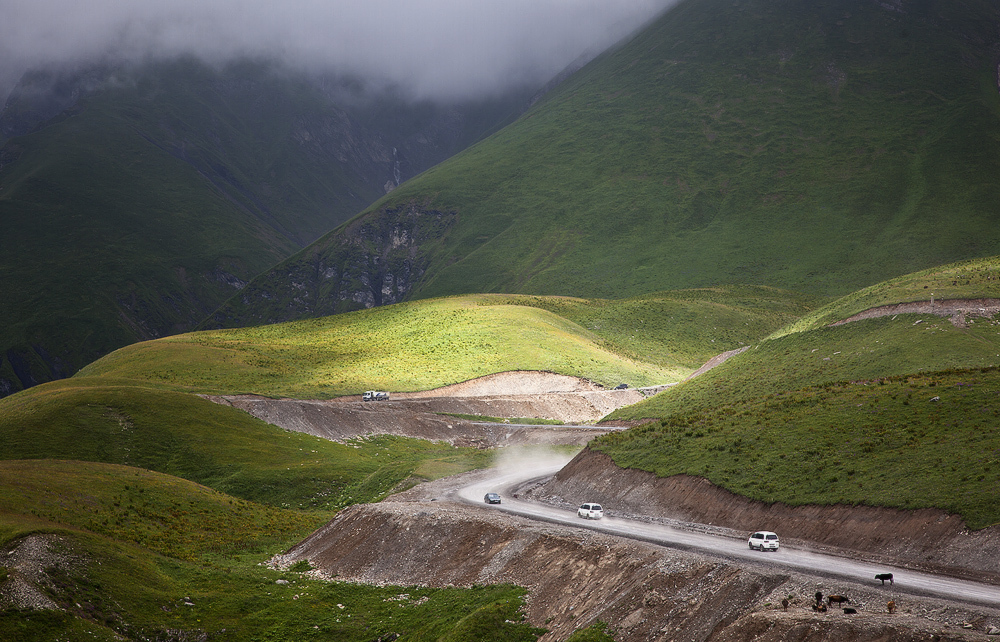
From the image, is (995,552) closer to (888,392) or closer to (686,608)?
(686,608)

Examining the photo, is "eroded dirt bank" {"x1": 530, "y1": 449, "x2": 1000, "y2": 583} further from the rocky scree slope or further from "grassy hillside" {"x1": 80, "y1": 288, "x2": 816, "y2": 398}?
"grassy hillside" {"x1": 80, "y1": 288, "x2": 816, "y2": 398}

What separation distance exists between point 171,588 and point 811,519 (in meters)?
27.3

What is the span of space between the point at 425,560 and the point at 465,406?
52.8 m

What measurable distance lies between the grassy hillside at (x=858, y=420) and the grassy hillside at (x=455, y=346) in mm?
34292

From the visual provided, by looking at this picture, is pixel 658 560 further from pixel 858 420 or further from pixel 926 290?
pixel 926 290

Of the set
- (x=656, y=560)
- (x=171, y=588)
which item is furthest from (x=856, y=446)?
(x=171, y=588)

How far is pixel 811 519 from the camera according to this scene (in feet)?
104

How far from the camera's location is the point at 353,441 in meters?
73.9

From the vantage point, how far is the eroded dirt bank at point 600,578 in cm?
2055

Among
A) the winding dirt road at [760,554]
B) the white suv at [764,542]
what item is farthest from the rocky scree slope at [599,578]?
the white suv at [764,542]

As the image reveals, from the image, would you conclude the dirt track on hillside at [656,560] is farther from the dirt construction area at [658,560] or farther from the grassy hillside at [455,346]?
the grassy hillside at [455,346]

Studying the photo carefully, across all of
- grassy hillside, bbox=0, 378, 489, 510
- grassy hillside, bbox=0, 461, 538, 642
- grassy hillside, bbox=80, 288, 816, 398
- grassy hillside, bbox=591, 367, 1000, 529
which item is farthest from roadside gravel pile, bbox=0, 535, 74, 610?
grassy hillside, bbox=80, 288, 816, 398

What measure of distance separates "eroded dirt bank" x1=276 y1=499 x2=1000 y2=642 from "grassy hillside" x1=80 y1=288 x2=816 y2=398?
47537 millimetres

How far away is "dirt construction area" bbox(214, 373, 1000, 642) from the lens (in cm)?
2112
